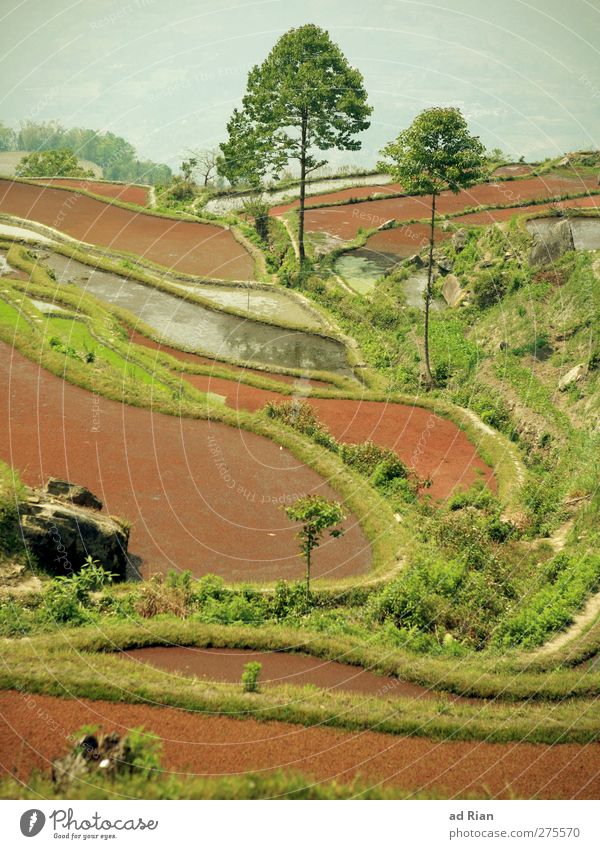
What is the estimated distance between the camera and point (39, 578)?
62.0ft

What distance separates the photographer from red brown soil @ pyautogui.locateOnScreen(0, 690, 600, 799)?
44.3 ft

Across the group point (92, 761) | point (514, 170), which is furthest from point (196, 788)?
point (514, 170)

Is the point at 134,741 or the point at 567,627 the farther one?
the point at 567,627

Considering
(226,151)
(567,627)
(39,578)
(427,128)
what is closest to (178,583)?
(39,578)

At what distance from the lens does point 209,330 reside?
45.4 m

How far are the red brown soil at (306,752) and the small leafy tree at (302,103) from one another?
4553 cm

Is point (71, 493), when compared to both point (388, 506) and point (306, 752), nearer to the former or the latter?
point (388, 506)

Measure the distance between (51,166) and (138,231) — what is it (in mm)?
35492

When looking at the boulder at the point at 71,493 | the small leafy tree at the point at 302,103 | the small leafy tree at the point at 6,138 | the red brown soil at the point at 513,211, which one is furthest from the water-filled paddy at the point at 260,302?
the small leafy tree at the point at 6,138

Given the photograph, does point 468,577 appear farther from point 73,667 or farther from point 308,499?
point 73,667

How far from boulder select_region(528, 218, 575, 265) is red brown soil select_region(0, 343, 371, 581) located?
21.2 metres

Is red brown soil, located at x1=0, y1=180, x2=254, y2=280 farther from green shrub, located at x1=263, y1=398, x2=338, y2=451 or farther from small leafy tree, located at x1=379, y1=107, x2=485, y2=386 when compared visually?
green shrub, located at x1=263, y1=398, x2=338, y2=451

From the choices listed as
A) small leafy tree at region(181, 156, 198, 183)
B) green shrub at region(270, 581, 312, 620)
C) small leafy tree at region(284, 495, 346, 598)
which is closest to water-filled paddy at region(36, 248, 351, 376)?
small leafy tree at region(284, 495, 346, 598)

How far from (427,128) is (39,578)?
26543 mm
